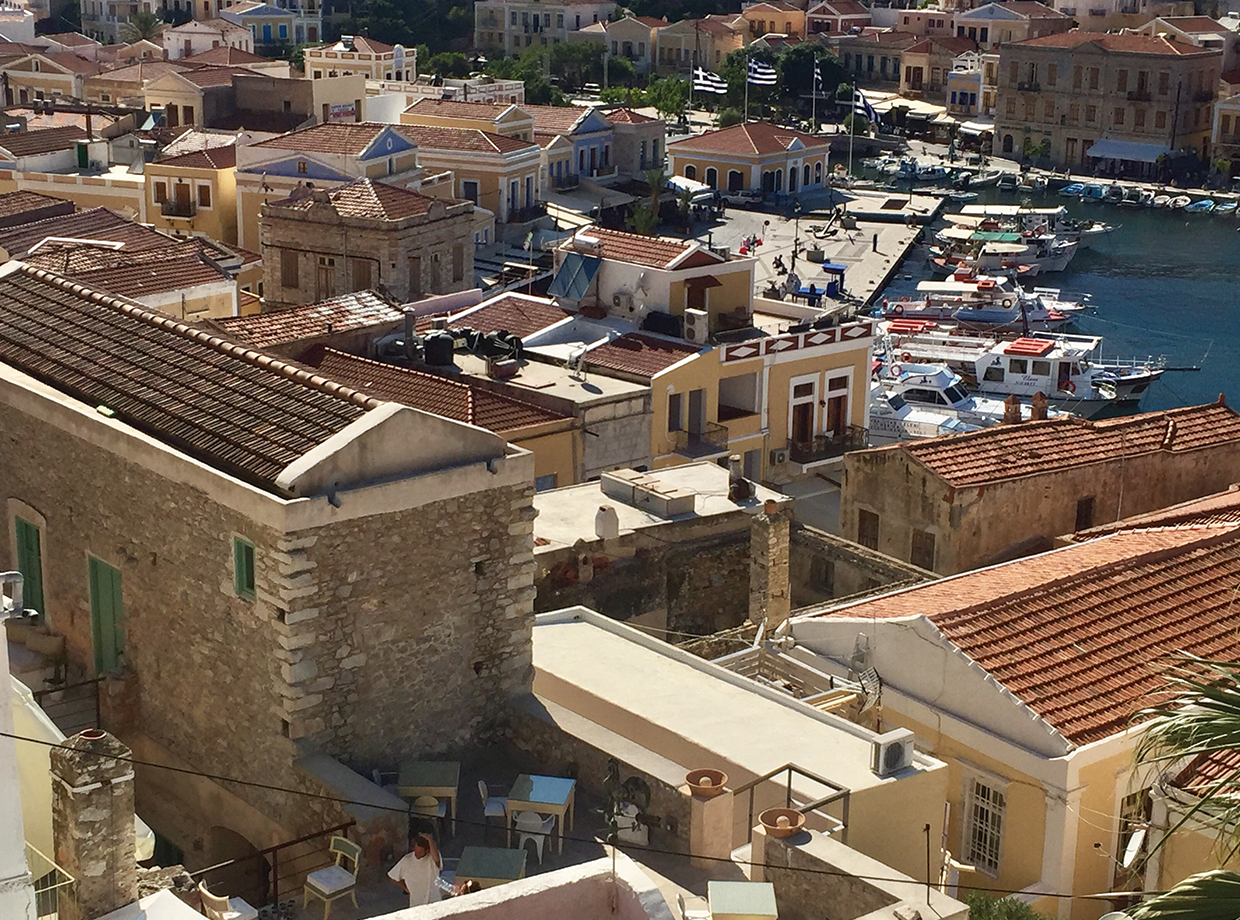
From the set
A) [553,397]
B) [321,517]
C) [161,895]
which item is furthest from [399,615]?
[553,397]

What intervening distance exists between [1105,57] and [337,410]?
99.4 meters

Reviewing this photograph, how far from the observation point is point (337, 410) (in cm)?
1705

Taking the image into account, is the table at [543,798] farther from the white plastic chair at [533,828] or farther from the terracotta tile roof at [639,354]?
the terracotta tile roof at [639,354]

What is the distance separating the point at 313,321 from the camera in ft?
110

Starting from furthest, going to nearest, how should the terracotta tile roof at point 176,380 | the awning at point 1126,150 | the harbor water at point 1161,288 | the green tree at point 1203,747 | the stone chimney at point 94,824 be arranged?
the awning at point 1126,150
the harbor water at point 1161,288
the terracotta tile roof at point 176,380
the stone chimney at point 94,824
the green tree at point 1203,747

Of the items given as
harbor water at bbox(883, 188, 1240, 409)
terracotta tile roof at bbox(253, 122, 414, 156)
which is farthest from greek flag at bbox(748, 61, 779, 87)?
terracotta tile roof at bbox(253, 122, 414, 156)

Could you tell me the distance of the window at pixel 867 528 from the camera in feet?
94.2

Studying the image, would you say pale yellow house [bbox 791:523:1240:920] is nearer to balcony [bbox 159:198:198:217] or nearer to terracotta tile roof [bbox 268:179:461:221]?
terracotta tile roof [bbox 268:179:461:221]

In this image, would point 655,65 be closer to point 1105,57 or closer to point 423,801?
point 1105,57

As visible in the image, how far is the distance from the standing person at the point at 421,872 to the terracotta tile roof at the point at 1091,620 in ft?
22.6

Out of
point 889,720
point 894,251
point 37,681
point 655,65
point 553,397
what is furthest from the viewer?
point 655,65

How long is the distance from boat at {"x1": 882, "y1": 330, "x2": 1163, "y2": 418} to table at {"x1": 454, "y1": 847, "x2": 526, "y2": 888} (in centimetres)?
4407

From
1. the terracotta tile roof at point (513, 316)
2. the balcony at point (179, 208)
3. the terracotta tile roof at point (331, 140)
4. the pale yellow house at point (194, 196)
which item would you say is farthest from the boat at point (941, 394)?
the balcony at point (179, 208)

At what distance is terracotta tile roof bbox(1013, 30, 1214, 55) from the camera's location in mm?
108500
